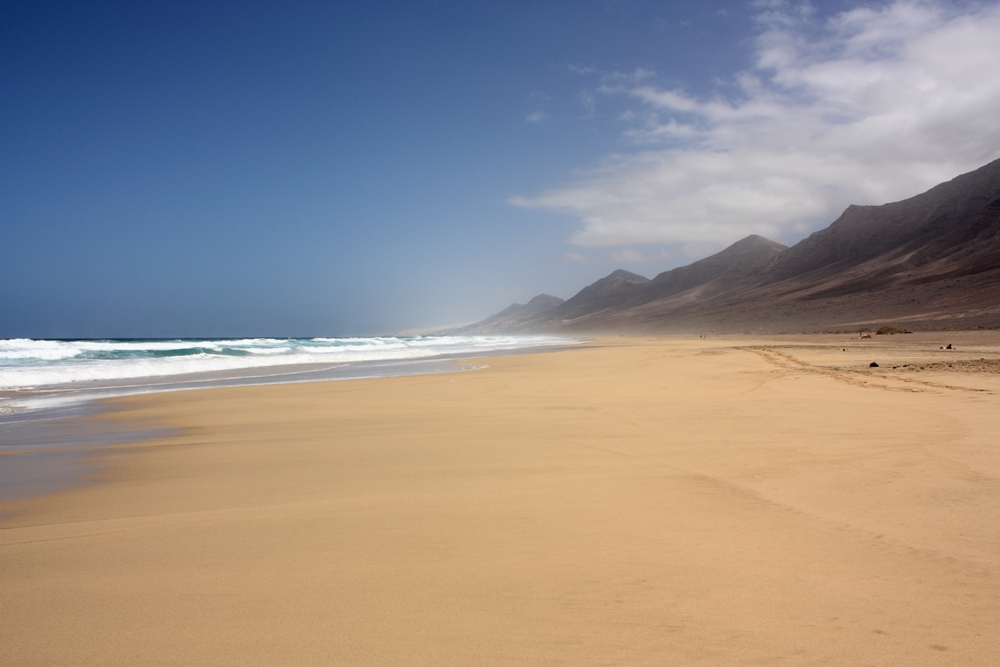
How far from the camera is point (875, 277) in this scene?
230ft

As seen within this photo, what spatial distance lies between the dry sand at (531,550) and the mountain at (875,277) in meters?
41.2

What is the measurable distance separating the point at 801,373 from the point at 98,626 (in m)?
11.6

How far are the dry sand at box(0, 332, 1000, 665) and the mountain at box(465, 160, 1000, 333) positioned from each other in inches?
1622

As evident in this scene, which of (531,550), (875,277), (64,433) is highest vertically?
(875,277)

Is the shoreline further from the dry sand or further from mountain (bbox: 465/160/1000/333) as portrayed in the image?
mountain (bbox: 465/160/1000/333)

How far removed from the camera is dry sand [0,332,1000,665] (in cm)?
188

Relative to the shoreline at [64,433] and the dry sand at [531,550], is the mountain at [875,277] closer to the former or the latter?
the dry sand at [531,550]

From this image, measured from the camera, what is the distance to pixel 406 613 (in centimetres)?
206

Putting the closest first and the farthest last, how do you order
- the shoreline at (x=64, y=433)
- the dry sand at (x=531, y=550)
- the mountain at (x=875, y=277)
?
the dry sand at (x=531, y=550) < the shoreline at (x=64, y=433) < the mountain at (x=875, y=277)

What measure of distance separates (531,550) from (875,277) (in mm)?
83022

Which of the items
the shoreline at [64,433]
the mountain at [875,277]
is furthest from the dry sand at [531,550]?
the mountain at [875,277]

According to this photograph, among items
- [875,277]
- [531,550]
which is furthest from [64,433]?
[875,277]

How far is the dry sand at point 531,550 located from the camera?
6.18 feet

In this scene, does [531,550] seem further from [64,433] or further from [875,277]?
[875,277]
